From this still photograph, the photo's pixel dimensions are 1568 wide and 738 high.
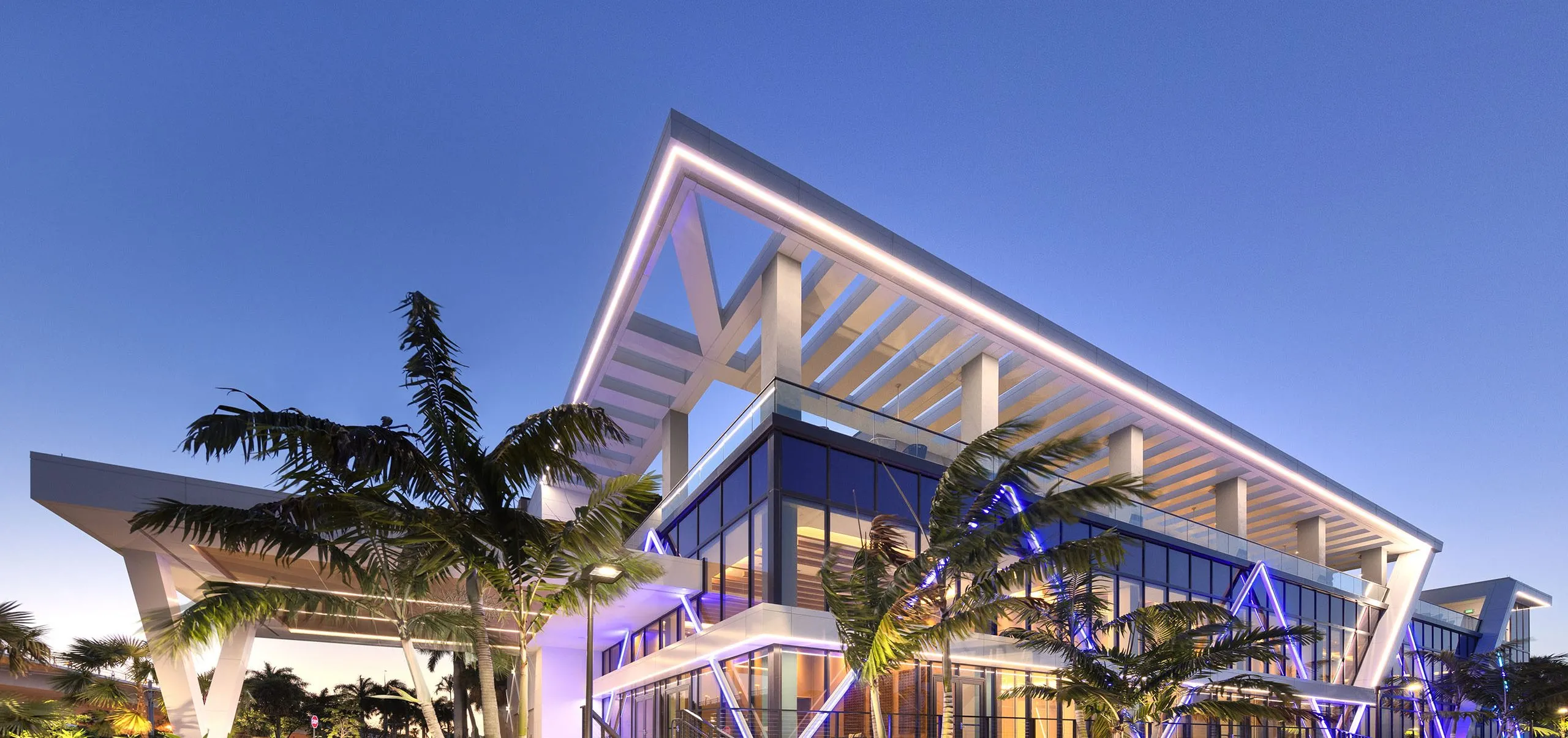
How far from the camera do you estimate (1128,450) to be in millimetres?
30594

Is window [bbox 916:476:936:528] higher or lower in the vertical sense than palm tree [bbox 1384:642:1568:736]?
higher

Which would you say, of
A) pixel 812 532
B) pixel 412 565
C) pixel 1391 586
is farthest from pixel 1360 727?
pixel 412 565

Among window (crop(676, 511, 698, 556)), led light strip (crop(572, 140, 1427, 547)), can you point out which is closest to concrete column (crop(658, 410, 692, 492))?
led light strip (crop(572, 140, 1427, 547))

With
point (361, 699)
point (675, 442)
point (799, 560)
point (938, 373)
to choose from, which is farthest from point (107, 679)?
point (361, 699)

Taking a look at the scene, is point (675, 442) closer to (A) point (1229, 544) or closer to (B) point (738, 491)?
(B) point (738, 491)

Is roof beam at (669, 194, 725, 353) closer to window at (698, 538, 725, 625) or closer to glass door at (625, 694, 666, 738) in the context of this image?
window at (698, 538, 725, 625)

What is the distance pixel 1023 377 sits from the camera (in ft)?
92.0

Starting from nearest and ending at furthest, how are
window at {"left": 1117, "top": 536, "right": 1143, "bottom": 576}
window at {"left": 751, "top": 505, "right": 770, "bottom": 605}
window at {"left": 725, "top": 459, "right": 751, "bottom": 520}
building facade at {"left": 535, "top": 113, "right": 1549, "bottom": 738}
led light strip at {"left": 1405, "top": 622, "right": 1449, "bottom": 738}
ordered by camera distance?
window at {"left": 751, "top": 505, "right": 770, "bottom": 605} < building facade at {"left": 535, "top": 113, "right": 1549, "bottom": 738} < window at {"left": 725, "top": 459, "right": 751, "bottom": 520} < window at {"left": 1117, "top": 536, "right": 1143, "bottom": 576} < led light strip at {"left": 1405, "top": 622, "right": 1449, "bottom": 738}

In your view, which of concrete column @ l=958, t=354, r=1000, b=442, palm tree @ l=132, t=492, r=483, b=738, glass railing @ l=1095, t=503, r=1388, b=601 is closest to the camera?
palm tree @ l=132, t=492, r=483, b=738

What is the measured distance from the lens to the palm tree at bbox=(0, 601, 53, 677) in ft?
50.9

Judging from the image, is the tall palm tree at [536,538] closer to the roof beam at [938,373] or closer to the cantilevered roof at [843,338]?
the cantilevered roof at [843,338]

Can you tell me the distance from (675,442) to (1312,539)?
26.9 m

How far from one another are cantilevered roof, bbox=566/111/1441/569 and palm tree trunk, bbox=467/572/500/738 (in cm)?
1072

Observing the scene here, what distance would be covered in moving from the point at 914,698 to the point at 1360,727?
25.9 m
